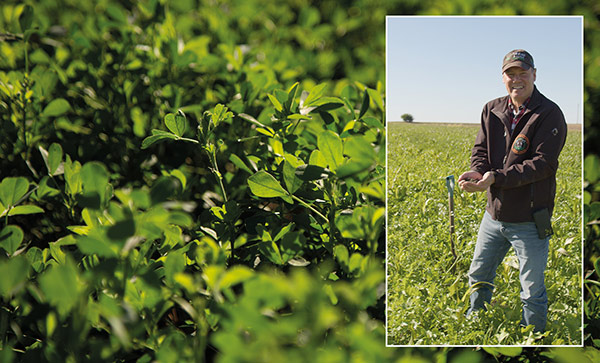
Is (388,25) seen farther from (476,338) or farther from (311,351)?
(311,351)

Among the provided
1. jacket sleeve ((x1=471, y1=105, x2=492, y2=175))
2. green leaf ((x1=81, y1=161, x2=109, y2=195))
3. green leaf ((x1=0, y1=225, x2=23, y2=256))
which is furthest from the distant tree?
green leaf ((x1=0, y1=225, x2=23, y2=256))

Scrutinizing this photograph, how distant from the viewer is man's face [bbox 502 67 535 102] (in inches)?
46.1

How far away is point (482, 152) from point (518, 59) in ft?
0.72

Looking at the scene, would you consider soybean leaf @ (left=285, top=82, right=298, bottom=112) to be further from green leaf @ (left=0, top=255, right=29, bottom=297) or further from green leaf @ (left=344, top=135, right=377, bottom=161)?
green leaf @ (left=0, top=255, right=29, bottom=297)

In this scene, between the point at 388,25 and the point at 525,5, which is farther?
the point at 525,5

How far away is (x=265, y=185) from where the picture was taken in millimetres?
1002

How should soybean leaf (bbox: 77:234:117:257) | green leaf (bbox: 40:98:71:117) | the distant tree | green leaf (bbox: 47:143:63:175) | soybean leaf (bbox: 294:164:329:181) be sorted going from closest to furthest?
1. soybean leaf (bbox: 77:234:117:257)
2. soybean leaf (bbox: 294:164:329:181)
3. green leaf (bbox: 47:143:63:175)
4. the distant tree
5. green leaf (bbox: 40:98:71:117)

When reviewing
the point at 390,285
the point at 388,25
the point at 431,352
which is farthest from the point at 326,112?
the point at 431,352

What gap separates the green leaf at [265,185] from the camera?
3.24ft

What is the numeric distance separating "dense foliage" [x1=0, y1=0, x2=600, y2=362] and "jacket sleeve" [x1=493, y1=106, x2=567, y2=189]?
0.26 m

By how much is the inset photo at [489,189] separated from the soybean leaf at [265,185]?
11.4 inches

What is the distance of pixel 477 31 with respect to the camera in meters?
1.30

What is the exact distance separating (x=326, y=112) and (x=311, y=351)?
757 mm

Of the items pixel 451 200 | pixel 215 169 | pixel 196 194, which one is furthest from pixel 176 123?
pixel 451 200
